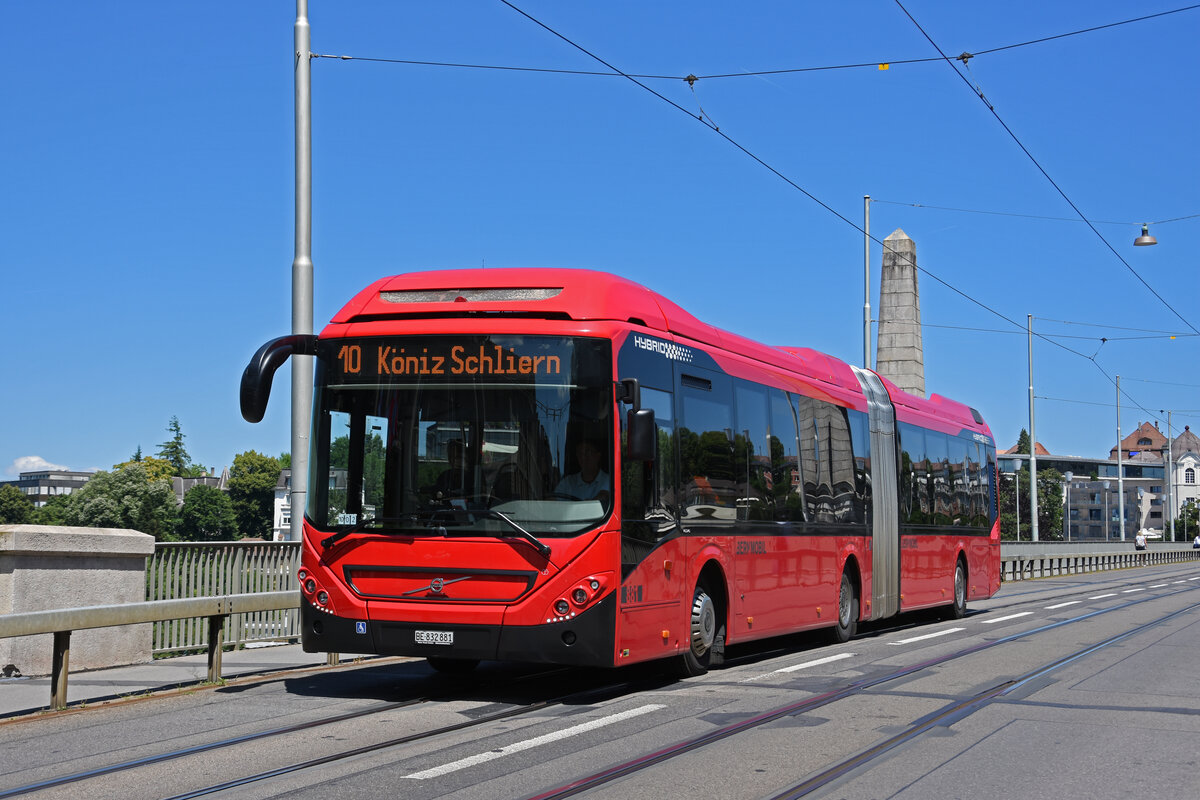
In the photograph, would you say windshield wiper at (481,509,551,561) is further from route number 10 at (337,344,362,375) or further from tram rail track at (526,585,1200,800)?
tram rail track at (526,585,1200,800)

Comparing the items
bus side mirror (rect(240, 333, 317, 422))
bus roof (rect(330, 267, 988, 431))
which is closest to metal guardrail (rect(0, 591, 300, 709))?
bus side mirror (rect(240, 333, 317, 422))

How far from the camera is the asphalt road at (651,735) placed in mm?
7148

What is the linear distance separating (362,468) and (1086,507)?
666ft

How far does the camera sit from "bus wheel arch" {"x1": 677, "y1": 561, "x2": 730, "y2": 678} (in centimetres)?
1217

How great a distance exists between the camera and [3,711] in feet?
32.3

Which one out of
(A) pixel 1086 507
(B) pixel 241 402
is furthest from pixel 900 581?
(A) pixel 1086 507

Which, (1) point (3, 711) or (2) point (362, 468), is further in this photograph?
(2) point (362, 468)

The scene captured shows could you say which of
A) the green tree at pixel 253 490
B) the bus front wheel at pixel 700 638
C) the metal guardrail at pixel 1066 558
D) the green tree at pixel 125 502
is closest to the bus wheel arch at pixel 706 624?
the bus front wheel at pixel 700 638

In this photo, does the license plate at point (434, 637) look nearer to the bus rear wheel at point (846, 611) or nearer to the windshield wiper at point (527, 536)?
the windshield wiper at point (527, 536)

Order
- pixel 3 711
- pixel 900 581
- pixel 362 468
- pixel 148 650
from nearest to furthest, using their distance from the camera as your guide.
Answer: pixel 3 711
pixel 362 468
pixel 148 650
pixel 900 581

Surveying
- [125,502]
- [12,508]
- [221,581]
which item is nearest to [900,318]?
[221,581]

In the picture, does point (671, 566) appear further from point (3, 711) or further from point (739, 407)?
point (3, 711)

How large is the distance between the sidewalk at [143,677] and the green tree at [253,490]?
491 feet

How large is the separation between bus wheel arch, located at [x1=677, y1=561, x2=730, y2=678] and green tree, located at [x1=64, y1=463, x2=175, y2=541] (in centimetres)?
11001
